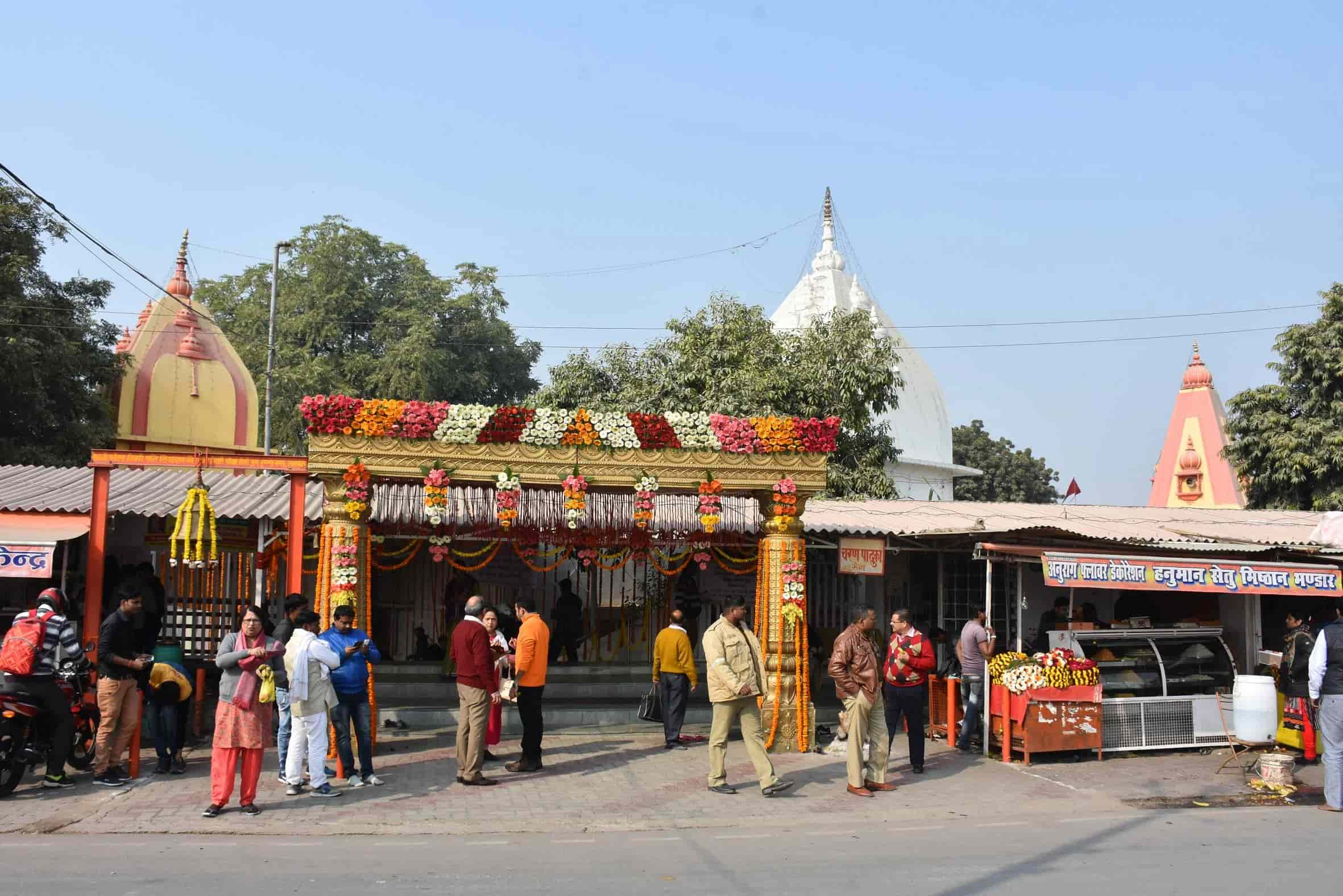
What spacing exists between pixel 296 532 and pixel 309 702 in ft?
8.00

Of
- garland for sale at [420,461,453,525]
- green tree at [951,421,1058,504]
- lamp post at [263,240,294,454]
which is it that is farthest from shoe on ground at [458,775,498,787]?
green tree at [951,421,1058,504]

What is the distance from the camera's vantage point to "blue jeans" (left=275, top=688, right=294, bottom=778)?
353 inches

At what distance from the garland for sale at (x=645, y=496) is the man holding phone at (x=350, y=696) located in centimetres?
324

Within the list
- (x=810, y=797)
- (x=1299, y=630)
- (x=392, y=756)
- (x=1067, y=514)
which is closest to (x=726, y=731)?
(x=810, y=797)

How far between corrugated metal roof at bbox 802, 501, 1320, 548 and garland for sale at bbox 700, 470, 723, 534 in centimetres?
203

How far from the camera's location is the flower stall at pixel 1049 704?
1070cm

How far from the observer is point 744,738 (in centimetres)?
895

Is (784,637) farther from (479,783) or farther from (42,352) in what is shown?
(42,352)

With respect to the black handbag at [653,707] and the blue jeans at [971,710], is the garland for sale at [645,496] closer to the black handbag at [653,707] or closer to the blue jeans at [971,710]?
the black handbag at [653,707]

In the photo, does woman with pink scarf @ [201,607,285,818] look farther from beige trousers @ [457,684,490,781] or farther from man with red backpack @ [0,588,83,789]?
beige trousers @ [457,684,490,781]

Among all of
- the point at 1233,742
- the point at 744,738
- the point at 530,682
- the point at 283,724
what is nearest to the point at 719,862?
the point at 744,738

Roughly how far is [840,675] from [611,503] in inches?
201

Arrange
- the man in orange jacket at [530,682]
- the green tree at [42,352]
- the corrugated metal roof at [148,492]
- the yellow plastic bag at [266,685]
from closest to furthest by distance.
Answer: the yellow plastic bag at [266,685]
the man in orange jacket at [530,682]
the corrugated metal roof at [148,492]
the green tree at [42,352]

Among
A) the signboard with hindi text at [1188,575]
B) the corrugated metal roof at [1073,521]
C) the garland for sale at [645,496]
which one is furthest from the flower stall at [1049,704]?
the garland for sale at [645,496]
